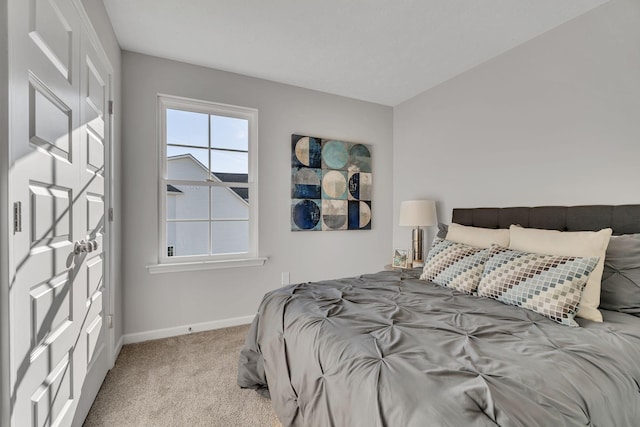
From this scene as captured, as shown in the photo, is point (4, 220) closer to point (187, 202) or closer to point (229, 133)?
point (187, 202)

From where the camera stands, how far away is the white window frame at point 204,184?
2.71 m

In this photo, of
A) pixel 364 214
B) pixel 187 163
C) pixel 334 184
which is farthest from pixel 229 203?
pixel 364 214

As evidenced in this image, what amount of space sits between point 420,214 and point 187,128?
2.42m

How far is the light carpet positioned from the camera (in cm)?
166

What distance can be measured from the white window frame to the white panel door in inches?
37.3

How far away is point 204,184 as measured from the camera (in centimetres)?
290

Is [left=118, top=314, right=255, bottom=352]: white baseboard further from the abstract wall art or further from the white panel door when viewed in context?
the abstract wall art

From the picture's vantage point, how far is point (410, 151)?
3.60 meters

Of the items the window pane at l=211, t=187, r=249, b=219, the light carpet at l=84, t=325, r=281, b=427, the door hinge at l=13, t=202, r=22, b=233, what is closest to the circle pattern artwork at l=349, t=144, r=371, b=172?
the window pane at l=211, t=187, r=249, b=219

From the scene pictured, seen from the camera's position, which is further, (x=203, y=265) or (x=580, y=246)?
(x=203, y=265)

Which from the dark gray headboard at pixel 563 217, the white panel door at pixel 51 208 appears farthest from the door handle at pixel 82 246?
the dark gray headboard at pixel 563 217

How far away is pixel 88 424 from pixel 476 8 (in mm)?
3402

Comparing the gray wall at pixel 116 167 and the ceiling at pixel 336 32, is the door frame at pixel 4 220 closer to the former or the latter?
→ the gray wall at pixel 116 167

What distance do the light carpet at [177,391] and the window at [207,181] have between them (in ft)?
2.64
